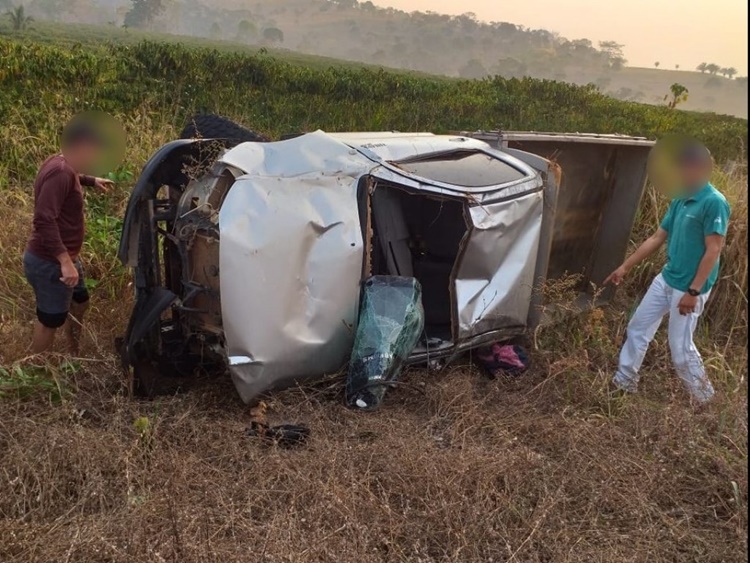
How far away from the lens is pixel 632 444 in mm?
3479

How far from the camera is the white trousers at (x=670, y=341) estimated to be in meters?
4.18

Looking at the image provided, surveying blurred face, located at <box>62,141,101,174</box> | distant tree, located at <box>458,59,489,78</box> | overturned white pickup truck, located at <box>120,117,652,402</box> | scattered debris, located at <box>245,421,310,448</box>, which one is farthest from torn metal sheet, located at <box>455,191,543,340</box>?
distant tree, located at <box>458,59,489,78</box>

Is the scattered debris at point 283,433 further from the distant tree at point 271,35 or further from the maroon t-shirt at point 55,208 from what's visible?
the distant tree at point 271,35

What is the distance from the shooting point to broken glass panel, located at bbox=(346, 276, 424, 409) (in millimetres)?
3645

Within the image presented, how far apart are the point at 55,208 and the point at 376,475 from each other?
92.8 inches

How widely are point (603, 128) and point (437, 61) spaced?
99.2 metres

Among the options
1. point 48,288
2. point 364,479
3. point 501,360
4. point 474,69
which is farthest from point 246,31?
point 364,479

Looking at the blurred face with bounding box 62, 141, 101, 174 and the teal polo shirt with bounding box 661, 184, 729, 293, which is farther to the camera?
the teal polo shirt with bounding box 661, 184, 729, 293

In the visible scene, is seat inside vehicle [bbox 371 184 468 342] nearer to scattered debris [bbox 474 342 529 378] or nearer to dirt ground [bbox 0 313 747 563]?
scattered debris [bbox 474 342 529 378]

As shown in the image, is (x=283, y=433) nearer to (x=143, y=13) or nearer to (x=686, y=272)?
(x=686, y=272)

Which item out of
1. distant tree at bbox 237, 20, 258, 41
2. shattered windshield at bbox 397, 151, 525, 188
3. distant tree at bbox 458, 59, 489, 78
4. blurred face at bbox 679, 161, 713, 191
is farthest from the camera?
distant tree at bbox 237, 20, 258, 41

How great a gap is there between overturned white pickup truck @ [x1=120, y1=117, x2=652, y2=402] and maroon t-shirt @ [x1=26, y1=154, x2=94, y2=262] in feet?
1.21

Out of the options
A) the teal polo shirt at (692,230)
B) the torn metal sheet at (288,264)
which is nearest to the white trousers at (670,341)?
the teal polo shirt at (692,230)

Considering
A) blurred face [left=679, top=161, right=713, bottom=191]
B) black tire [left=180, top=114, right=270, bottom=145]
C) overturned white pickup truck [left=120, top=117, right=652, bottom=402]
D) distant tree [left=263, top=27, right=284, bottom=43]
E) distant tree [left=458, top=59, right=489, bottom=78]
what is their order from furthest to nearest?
distant tree [left=263, top=27, right=284, bottom=43], distant tree [left=458, top=59, right=489, bottom=78], black tire [left=180, top=114, right=270, bottom=145], blurred face [left=679, top=161, right=713, bottom=191], overturned white pickup truck [left=120, top=117, right=652, bottom=402]
